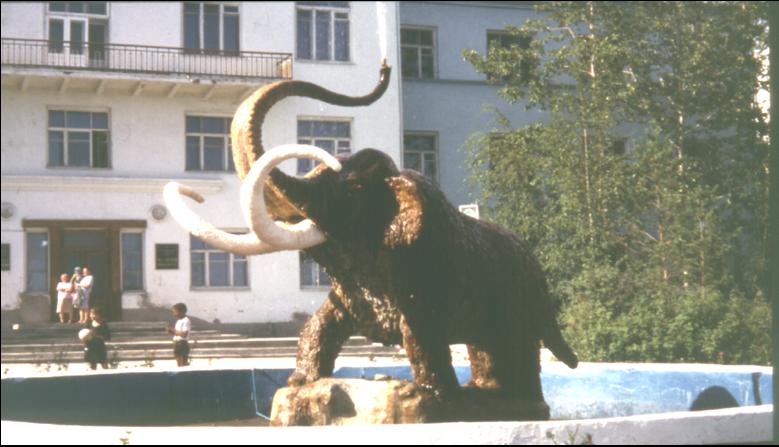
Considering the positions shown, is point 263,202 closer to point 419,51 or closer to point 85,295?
point 419,51

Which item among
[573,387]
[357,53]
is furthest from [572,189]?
[357,53]

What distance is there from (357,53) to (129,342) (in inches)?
319

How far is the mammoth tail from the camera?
786cm

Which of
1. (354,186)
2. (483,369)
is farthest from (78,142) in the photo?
(354,186)

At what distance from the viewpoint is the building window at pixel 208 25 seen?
2477 centimetres

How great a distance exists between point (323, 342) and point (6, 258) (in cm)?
1684

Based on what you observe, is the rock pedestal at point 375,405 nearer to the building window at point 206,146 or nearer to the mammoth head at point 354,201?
the mammoth head at point 354,201

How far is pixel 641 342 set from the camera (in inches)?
576

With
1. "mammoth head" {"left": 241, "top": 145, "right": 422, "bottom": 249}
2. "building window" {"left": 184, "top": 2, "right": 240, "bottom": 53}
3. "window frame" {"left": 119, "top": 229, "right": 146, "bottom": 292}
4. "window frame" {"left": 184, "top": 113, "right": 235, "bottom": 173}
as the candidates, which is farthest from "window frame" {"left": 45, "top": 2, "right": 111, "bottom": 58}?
"mammoth head" {"left": 241, "top": 145, "right": 422, "bottom": 249}

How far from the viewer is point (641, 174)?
16.6m

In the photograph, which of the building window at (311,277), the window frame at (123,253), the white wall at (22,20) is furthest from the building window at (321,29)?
the white wall at (22,20)

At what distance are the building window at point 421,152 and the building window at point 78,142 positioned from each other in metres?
6.79

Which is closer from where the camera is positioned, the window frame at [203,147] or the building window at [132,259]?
the building window at [132,259]

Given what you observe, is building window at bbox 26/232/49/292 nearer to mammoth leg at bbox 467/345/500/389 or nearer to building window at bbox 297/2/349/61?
building window at bbox 297/2/349/61
